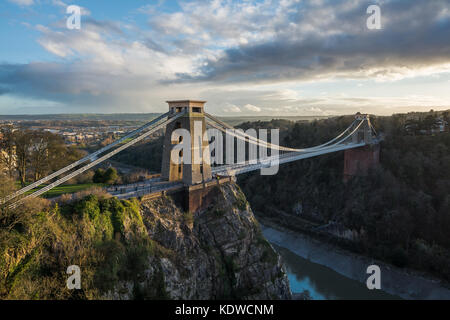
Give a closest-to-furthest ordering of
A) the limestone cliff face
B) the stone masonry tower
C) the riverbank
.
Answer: the limestone cliff face → the stone masonry tower → the riverbank

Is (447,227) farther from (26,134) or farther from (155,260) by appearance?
(26,134)

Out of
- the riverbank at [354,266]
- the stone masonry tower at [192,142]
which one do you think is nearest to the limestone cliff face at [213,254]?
the stone masonry tower at [192,142]

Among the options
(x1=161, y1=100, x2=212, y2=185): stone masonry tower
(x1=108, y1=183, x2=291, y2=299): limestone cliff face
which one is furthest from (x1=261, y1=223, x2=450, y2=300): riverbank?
(x1=161, y1=100, x2=212, y2=185): stone masonry tower

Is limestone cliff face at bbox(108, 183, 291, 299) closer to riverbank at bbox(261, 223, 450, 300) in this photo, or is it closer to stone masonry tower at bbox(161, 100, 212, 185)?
stone masonry tower at bbox(161, 100, 212, 185)

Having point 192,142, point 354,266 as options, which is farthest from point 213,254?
point 354,266

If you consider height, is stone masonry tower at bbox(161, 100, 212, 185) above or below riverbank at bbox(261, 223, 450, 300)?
above
